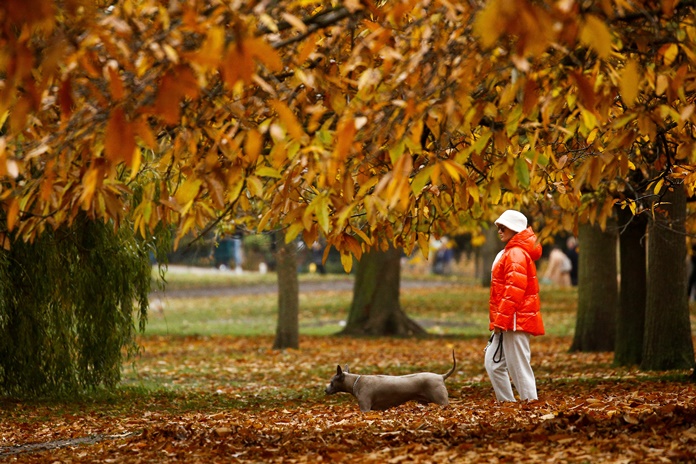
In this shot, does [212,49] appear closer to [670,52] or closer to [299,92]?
[299,92]

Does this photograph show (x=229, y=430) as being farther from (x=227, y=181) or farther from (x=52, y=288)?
(x=52, y=288)

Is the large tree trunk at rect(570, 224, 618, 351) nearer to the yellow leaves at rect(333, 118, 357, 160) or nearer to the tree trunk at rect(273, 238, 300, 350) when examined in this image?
the tree trunk at rect(273, 238, 300, 350)

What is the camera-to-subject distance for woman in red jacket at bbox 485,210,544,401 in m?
8.99

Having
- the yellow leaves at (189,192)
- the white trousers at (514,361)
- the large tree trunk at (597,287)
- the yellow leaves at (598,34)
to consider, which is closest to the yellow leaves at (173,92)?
the yellow leaves at (189,192)

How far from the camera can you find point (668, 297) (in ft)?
42.7

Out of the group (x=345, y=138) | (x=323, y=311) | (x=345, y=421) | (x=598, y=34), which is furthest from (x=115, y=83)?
(x=323, y=311)

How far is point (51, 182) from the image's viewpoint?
5605 mm

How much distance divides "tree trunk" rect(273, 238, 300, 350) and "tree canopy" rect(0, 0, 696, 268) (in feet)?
39.5

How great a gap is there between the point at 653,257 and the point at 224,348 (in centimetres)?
1018

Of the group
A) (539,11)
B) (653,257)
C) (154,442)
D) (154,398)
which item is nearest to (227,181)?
(539,11)

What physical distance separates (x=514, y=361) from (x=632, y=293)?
5.67 m

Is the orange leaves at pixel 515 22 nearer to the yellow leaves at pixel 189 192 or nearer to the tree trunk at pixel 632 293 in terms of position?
the yellow leaves at pixel 189 192

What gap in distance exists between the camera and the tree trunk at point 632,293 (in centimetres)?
1418

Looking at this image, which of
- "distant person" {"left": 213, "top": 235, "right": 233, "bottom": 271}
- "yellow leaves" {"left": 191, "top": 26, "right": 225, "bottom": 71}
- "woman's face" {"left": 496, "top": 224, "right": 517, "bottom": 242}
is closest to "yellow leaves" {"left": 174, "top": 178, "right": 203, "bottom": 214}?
"yellow leaves" {"left": 191, "top": 26, "right": 225, "bottom": 71}
